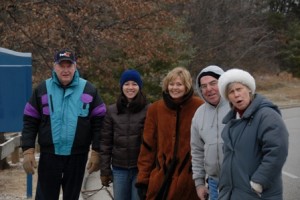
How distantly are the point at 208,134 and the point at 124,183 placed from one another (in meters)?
1.06

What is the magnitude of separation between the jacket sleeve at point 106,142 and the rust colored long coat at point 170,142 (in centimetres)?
39

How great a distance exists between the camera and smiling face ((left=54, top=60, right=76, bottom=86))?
16.0 ft

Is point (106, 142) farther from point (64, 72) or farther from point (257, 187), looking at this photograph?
point (257, 187)

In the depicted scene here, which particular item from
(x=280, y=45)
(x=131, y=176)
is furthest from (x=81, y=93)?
(x=280, y=45)

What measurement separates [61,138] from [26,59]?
89.3 inches

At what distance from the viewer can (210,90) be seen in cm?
436

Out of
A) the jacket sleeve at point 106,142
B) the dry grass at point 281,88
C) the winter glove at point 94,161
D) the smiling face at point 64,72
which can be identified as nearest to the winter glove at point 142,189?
the jacket sleeve at point 106,142

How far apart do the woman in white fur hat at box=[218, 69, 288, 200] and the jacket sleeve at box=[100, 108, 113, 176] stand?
1.40 metres

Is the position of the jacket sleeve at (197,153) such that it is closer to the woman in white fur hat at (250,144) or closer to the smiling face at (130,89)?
the woman in white fur hat at (250,144)

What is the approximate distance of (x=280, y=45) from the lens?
45562 millimetres

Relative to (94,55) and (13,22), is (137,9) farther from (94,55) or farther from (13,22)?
(13,22)

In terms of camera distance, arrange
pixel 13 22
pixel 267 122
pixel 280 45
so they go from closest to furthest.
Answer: pixel 267 122
pixel 13 22
pixel 280 45

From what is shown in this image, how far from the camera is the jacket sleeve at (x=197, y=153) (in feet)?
14.3

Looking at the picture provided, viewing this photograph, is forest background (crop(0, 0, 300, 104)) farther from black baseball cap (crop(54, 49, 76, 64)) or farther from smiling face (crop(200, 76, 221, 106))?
smiling face (crop(200, 76, 221, 106))
